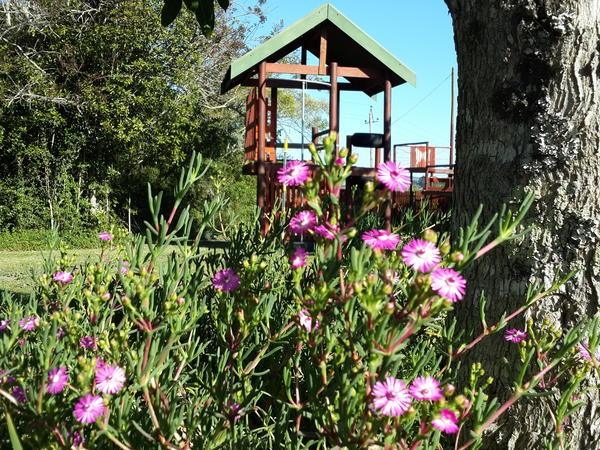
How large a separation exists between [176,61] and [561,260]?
1493cm

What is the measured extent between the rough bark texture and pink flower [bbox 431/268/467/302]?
2.79ft

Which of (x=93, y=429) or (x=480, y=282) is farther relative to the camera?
(x=480, y=282)

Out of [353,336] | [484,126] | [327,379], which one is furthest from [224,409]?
[484,126]

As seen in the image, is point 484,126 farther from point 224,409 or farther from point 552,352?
point 224,409

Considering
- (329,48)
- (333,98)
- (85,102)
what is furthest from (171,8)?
(85,102)

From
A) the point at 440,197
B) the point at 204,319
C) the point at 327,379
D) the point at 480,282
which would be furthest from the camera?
the point at 440,197

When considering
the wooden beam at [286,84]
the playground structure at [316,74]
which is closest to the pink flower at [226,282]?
the playground structure at [316,74]

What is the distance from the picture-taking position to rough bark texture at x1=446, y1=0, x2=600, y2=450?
5.18ft

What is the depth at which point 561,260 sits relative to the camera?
5.19ft

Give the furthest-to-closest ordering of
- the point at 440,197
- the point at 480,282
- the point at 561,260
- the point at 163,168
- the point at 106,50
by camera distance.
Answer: the point at 163,168 < the point at 106,50 < the point at 440,197 < the point at 480,282 < the point at 561,260

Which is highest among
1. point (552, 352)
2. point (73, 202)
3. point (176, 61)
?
point (176, 61)

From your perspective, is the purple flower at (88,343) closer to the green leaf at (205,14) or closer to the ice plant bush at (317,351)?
the ice plant bush at (317,351)

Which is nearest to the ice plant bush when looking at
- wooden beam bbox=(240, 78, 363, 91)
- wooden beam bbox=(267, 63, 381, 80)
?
wooden beam bbox=(267, 63, 381, 80)

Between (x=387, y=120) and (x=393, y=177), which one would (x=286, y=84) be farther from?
(x=393, y=177)
